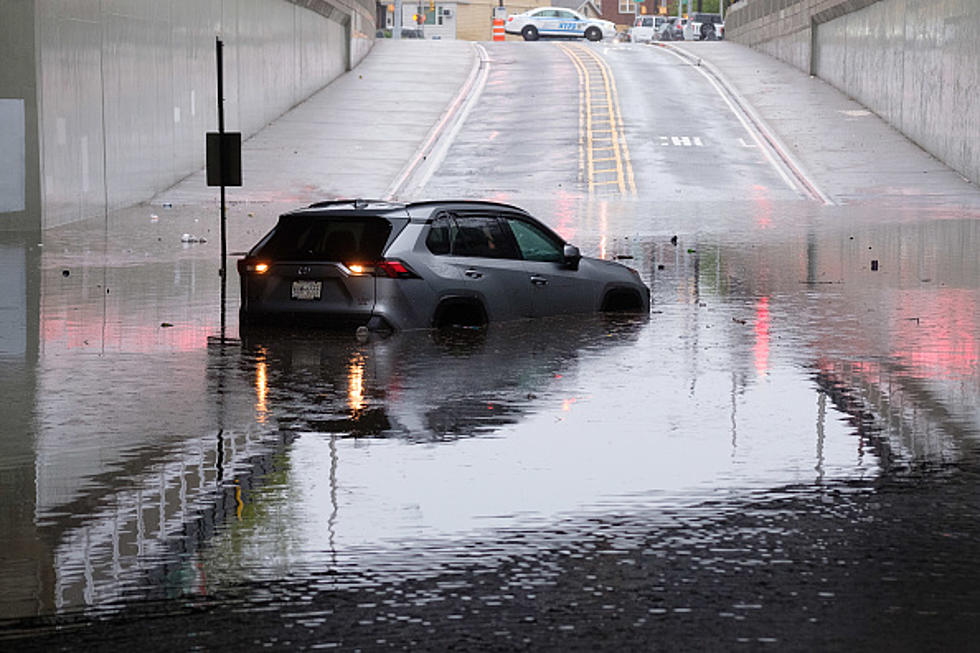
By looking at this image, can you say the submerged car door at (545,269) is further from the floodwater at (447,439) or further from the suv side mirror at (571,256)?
the floodwater at (447,439)

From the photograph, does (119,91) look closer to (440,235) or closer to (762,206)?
(762,206)

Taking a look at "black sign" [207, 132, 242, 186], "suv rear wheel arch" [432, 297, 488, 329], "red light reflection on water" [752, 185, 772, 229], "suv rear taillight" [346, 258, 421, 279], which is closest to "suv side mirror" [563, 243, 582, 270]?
"suv rear wheel arch" [432, 297, 488, 329]

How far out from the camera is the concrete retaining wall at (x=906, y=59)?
143ft

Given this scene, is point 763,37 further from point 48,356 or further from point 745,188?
point 48,356

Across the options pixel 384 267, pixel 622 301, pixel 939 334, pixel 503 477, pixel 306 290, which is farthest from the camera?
pixel 622 301

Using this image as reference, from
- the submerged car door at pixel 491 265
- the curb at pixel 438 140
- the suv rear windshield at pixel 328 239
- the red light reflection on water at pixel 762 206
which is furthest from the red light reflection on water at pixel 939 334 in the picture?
the curb at pixel 438 140

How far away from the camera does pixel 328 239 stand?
15633mm

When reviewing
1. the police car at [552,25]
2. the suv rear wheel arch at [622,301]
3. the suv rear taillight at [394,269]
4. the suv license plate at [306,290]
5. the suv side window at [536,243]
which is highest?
the police car at [552,25]

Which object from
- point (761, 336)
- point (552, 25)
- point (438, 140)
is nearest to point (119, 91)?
point (438, 140)

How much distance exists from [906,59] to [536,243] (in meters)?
35.4

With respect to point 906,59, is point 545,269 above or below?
below

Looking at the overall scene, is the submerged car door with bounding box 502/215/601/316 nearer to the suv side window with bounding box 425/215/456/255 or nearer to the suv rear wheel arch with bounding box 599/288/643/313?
the suv rear wheel arch with bounding box 599/288/643/313

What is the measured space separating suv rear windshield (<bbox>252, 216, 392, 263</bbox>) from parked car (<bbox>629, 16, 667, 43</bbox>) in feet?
349

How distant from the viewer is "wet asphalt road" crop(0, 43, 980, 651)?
21.9 feet
